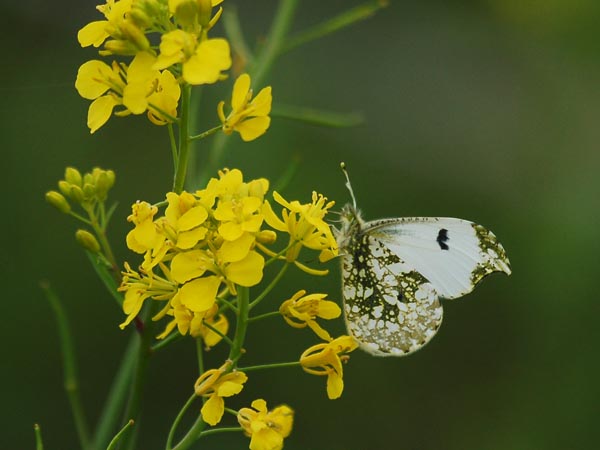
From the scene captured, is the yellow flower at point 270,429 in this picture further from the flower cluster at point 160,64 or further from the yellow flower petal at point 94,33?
the yellow flower petal at point 94,33

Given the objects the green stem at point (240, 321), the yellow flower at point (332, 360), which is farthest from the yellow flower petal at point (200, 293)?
the yellow flower at point (332, 360)

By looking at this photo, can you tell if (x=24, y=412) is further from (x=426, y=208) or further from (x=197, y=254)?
(x=197, y=254)

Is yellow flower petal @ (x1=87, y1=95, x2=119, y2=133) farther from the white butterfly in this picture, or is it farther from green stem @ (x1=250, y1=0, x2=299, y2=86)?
green stem @ (x1=250, y1=0, x2=299, y2=86)

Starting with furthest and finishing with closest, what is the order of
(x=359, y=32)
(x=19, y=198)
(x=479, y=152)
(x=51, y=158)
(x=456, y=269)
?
(x=359, y=32) < (x=479, y=152) < (x=51, y=158) < (x=19, y=198) < (x=456, y=269)

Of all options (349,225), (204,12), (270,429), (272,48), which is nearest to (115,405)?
(270,429)

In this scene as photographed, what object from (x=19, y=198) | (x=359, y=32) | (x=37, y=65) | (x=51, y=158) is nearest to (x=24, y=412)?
(x=19, y=198)

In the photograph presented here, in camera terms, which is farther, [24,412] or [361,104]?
[361,104]

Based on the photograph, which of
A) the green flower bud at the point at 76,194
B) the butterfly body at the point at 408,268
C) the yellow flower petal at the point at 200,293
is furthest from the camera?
the butterfly body at the point at 408,268
